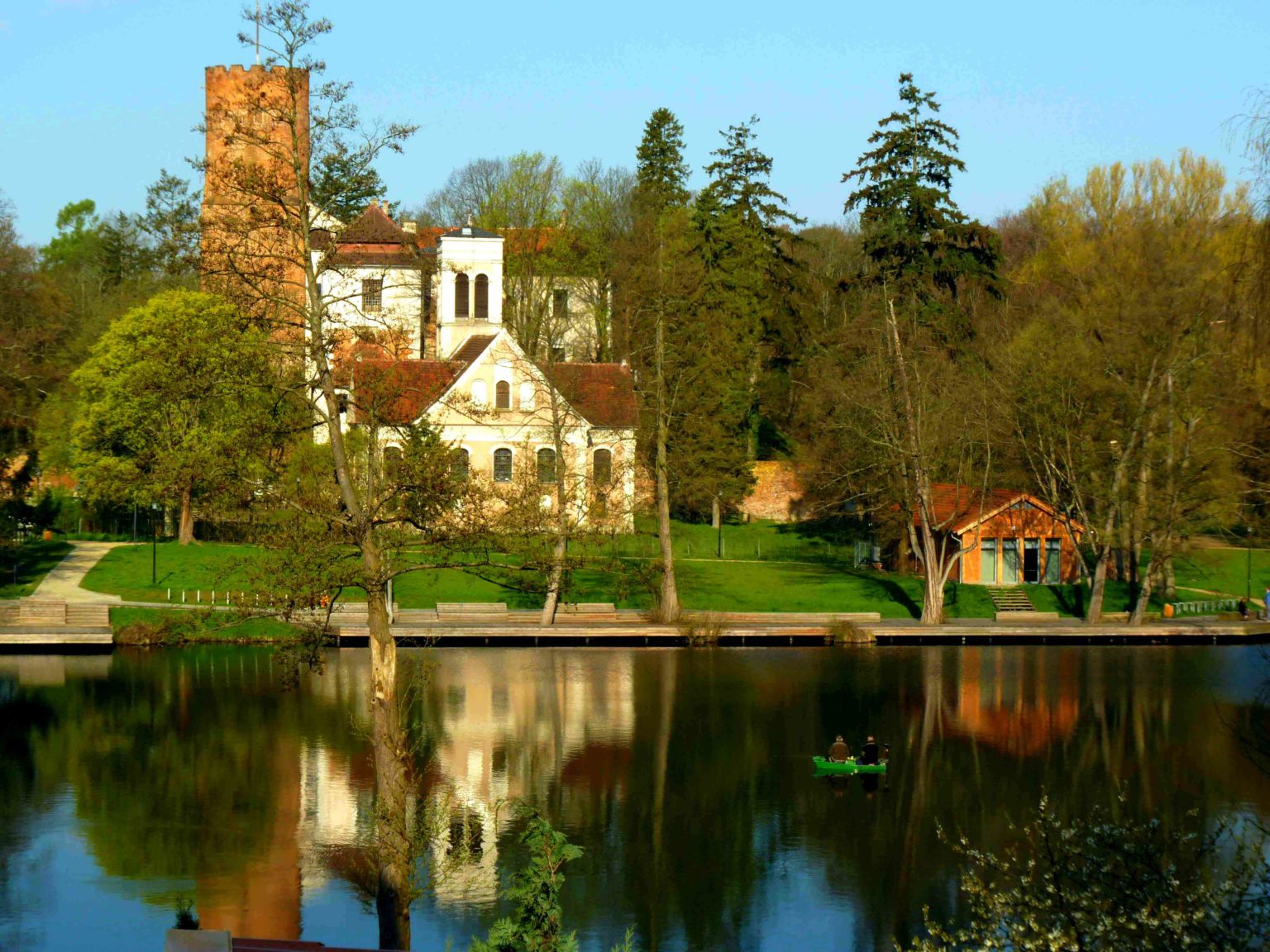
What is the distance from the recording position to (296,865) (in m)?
20.6

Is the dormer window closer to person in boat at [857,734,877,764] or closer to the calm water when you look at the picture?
the calm water

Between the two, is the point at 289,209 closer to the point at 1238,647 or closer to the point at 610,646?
the point at 610,646

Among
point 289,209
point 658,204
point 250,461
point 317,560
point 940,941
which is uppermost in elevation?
point 658,204

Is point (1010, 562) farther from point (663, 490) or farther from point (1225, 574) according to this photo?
point (663, 490)

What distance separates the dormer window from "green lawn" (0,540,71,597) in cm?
3021

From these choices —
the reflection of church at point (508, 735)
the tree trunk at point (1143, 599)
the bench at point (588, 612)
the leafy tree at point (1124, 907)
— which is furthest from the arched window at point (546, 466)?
the leafy tree at point (1124, 907)

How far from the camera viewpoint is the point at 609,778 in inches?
1028

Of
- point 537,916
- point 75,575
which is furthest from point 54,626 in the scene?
point 537,916

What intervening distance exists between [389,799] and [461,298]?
157ft

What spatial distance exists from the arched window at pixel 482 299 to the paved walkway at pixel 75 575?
1802 centimetres

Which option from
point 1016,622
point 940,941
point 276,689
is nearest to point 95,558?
point 276,689

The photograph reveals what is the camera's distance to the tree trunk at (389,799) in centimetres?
1524

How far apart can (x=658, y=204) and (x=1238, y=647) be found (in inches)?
1398

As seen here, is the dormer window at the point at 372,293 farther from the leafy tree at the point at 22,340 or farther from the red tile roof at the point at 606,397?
the red tile roof at the point at 606,397
